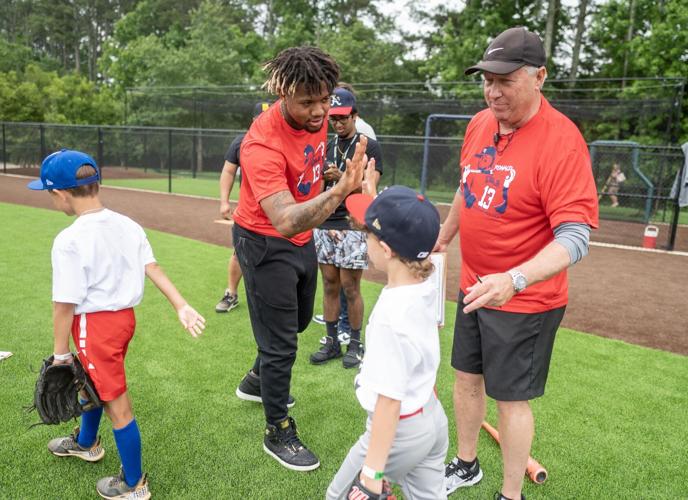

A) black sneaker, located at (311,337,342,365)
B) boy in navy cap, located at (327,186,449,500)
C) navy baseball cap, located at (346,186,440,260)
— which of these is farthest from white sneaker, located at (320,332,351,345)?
navy baseball cap, located at (346,186,440,260)

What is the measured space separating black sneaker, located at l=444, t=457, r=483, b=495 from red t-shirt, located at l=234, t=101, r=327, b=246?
1413 millimetres

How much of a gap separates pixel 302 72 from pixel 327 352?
8.23 ft

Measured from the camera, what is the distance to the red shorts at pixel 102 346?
2365mm

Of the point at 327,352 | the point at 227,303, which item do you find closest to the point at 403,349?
the point at 327,352

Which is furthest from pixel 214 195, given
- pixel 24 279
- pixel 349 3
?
pixel 349 3

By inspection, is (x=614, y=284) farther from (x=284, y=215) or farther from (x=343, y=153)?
(x=284, y=215)

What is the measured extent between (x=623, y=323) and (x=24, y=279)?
654cm

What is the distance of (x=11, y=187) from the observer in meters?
15.8

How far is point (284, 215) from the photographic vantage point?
2.37 m

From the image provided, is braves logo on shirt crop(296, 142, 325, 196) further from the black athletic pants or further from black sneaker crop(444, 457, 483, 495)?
black sneaker crop(444, 457, 483, 495)

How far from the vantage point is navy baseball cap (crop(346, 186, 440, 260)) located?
1802 mm

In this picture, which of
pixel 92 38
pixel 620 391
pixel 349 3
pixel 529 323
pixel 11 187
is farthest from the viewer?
pixel 92 38

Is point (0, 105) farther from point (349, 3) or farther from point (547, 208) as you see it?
point (547, 208)

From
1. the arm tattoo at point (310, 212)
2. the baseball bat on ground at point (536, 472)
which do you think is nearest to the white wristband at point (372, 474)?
the arm tattoo at point (310, 212)
